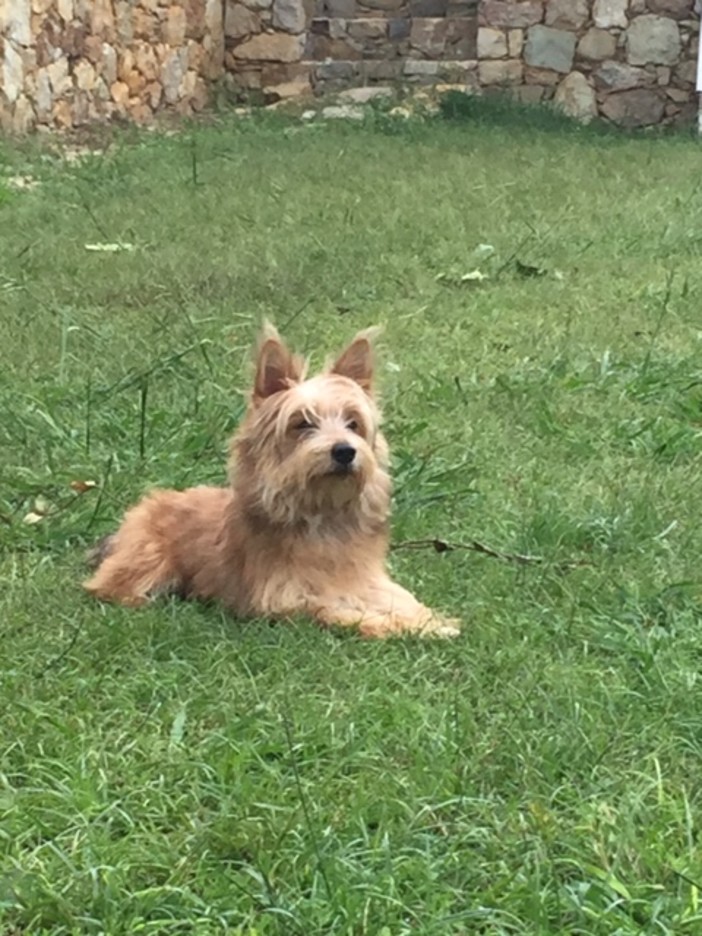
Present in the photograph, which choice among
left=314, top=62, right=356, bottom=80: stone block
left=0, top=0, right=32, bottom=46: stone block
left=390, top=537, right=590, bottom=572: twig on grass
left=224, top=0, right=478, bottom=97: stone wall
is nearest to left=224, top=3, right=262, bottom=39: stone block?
left=224, top=0, right=478, bottom=97: stone wall

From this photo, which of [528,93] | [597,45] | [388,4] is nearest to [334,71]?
[388,4]

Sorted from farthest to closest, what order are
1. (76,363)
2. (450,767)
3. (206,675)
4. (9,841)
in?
1. (76,363)
2. (206,675)
3. (450,767)
4. (9,841)

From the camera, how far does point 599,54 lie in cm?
1345

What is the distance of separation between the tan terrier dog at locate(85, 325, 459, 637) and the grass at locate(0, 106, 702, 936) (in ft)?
0.33

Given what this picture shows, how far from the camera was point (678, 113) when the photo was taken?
13578 millimetres

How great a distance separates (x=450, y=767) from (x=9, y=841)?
2.63ft

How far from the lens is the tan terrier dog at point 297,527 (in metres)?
3.46

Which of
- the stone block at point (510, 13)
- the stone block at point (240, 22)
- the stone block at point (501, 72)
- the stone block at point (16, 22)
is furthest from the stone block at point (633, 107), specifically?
the stone block at point (16, 22)

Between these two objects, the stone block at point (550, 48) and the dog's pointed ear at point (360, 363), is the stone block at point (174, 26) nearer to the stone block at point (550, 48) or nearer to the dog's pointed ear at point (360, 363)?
the stone block at point (550, 48)

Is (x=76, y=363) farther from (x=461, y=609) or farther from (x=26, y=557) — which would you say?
(x=461, y=609)

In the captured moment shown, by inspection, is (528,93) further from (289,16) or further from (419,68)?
(289,16)

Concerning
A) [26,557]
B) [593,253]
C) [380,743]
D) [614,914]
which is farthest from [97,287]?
[614,914]

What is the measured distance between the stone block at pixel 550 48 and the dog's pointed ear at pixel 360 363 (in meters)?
10.4

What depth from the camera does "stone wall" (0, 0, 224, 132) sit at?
10516 millimetres
